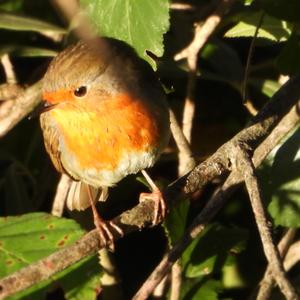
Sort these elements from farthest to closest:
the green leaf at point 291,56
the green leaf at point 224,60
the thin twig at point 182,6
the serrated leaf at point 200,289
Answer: the green leaf at point 224,60 → the thin twig at point 182,6 → the serrated leaf at point 200,289 → the green leaf at point 291,56

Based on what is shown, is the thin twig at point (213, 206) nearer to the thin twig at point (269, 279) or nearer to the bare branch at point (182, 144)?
the thin twig at point (269, 279)

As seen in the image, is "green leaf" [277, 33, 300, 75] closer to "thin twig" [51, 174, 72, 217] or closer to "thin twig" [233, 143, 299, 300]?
"thin twig" [233, 143, 299, 300]

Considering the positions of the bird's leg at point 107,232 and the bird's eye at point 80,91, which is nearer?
the bird's leg at point 107,232

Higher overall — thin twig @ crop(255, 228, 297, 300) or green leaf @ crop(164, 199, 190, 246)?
green leaf @ crop(164, 199, 190, 246)

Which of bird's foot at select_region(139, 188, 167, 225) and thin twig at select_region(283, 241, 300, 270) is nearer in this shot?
bird's foot at select_region(139, 188, 167, 225)

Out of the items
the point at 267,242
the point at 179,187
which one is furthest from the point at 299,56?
the point at 267,242

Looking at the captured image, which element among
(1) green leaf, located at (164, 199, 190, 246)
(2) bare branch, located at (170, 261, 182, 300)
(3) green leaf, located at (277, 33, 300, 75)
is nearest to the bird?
(1) green leaf, located at (164, 199, 190, 246)

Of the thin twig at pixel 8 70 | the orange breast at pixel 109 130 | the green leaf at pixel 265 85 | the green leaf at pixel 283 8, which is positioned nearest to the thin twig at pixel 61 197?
the thin twig at pixel 8 70

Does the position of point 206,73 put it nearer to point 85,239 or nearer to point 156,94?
point 156,94
